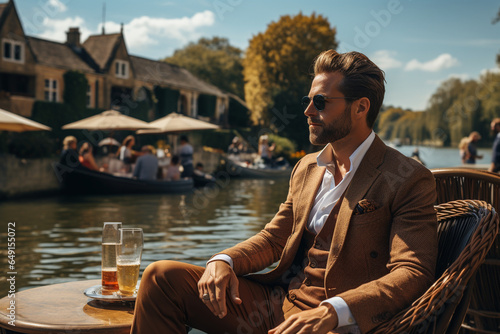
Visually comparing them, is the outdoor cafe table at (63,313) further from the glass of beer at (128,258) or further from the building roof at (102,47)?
the building roof at (102,47)

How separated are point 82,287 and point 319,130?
1411 mm

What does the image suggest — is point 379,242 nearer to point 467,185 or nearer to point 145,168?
point 467,185

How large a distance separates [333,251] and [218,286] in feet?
1.53

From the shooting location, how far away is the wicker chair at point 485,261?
2.66m

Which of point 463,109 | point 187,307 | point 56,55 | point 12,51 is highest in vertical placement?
point 56,55

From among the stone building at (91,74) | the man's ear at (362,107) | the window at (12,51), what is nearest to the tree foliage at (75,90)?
the stone building at (91,74)

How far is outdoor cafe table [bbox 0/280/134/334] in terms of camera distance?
2.29m

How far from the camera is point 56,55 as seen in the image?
3444cm

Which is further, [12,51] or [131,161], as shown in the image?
[12,51]

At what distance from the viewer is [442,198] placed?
113 inches

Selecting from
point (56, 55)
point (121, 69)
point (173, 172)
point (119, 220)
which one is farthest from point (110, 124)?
point (121, 69)

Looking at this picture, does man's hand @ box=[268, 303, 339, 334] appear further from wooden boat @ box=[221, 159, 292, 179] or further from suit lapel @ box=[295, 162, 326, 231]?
wooden boat @ box=[221, 159, 292, 179]

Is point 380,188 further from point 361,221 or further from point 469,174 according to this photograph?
point 469,174

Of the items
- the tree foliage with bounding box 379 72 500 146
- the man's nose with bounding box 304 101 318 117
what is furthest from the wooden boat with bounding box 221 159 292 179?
the man's nose with bounding box 304 101 318 117
